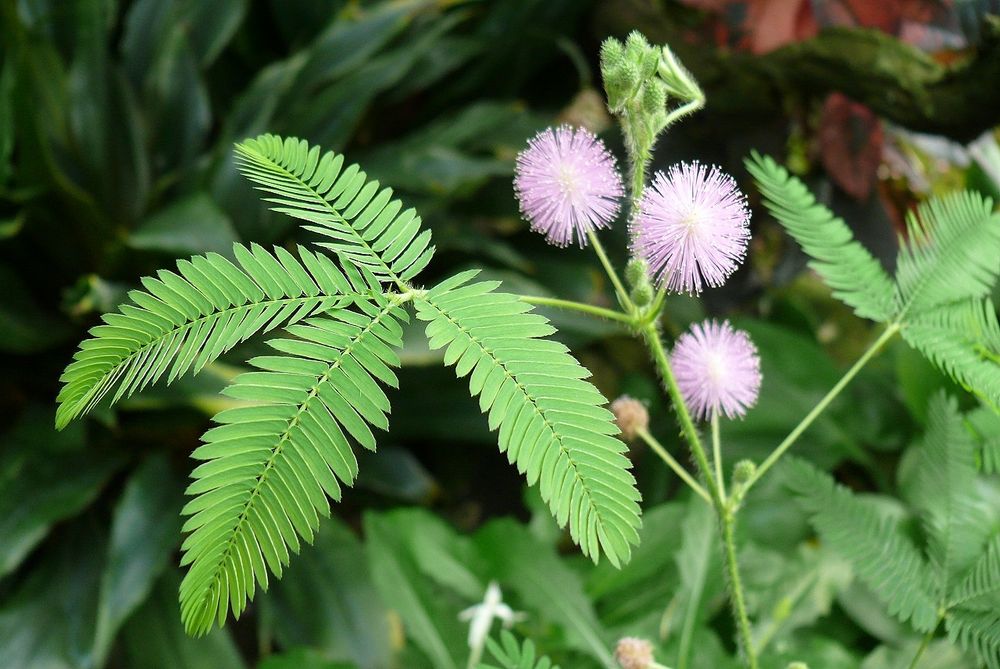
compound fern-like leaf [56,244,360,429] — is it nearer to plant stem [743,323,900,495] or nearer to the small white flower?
plant stem [743,323,900,495]

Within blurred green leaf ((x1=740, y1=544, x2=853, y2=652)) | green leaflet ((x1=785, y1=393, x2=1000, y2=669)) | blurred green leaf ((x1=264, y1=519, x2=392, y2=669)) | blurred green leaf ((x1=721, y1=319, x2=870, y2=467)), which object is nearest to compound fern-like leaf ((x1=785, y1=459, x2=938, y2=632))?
green leaflet ((x1=785, y1=393, x2=1000, y2=669))

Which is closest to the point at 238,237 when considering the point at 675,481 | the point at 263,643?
the point at 263,643

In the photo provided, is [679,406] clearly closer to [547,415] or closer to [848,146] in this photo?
[547,415]

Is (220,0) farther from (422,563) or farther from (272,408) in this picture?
(272,408)

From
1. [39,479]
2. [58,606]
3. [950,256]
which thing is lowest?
[58,606]

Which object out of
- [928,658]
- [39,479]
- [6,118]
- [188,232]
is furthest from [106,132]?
[928,658]

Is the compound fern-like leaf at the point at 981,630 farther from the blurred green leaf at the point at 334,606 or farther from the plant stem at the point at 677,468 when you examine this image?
the blurred green leaf at the point at 334,606

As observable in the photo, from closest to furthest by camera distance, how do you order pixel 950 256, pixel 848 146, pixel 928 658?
pixel 950 256 < pixel 928 658 < pixel 848 146
